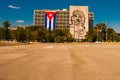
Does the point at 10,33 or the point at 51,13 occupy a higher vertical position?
the point at 51,13

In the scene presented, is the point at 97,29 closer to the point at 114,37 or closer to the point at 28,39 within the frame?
the point at 114,37

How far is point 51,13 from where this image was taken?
192m

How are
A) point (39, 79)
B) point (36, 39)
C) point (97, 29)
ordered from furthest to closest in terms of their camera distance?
point (97, 29), point (36, 39), point (39, 79)

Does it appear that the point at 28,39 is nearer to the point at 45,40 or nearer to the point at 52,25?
the point at 45,40

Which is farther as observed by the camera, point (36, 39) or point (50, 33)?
point (50, 33)

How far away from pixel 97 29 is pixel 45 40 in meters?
36.2

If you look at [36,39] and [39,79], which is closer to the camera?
[39,79]

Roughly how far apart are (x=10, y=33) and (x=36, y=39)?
15.2m

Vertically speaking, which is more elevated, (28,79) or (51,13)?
(51,13)

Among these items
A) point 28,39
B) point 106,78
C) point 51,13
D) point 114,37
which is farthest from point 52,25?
point 106,78

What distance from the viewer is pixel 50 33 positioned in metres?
168

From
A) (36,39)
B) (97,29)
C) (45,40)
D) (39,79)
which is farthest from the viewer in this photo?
(97,29)

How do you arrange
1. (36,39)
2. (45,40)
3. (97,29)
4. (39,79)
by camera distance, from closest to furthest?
(39,79) → (36,39) → (45,40) → (97,29)


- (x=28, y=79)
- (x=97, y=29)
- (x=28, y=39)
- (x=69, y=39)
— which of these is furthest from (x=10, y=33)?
(x=28, y=79)
